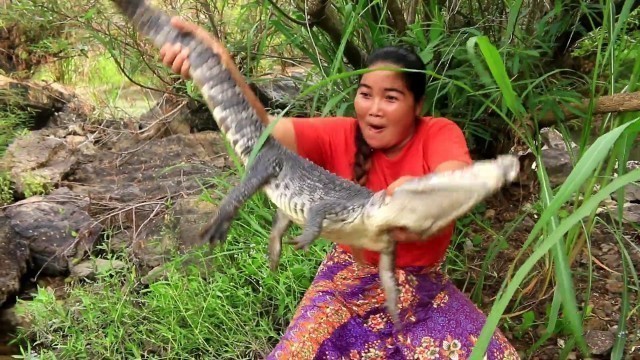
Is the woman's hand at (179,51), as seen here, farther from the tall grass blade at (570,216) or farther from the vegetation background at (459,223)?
the tall grass blade at (570,216)

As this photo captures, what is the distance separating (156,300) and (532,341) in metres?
1.49

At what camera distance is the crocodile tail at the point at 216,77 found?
5.68 ft

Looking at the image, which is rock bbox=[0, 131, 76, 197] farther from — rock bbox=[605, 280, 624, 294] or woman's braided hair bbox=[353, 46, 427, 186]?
rock bbox=[605, 280, 624, 294]

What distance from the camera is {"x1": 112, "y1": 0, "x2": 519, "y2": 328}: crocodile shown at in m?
1.34

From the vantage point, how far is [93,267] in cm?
308

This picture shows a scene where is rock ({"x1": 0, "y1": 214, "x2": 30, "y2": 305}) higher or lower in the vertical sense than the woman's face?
lower

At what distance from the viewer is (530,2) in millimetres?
Result: 2551

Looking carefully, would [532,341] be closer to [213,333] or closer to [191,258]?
[213,333]

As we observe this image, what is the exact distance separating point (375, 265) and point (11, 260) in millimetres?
2009

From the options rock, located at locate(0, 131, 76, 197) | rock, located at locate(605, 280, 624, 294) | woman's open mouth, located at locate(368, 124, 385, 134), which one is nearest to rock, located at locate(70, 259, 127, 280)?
rock, located at locate(0, 131, 76, 197)

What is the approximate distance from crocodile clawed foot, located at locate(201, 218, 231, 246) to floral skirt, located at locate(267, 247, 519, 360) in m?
0.45

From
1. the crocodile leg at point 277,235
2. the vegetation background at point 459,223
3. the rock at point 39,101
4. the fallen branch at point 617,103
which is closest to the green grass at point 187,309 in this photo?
the vegetation background at point 459,223

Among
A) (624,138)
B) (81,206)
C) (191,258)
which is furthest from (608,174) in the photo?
(81,206)

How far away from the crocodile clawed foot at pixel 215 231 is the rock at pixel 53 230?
1.79 metres
